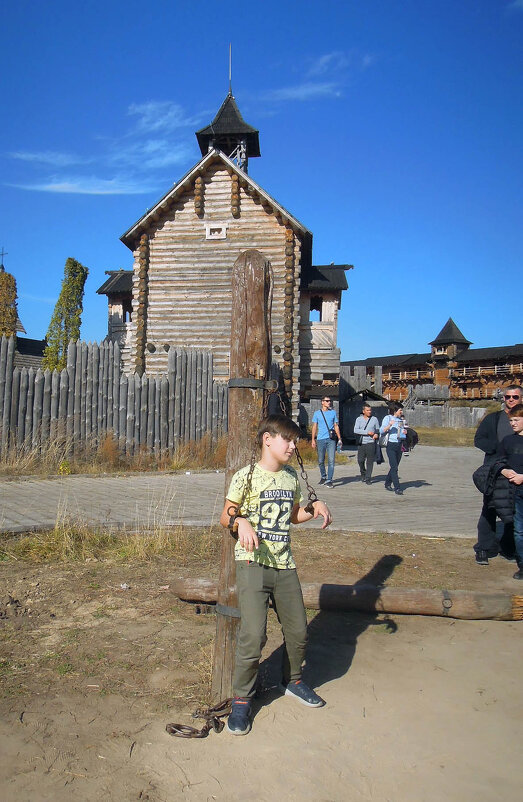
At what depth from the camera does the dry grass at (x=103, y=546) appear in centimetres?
606

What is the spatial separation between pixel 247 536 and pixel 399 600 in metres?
2.21

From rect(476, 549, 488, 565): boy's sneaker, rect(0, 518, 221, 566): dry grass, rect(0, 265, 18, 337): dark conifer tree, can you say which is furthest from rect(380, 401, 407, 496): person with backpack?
rect(0, 265, 18, 337): dark conifer tree

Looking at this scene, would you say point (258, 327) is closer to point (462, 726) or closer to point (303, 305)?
point (462, 726)

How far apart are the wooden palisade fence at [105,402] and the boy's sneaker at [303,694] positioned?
1003 cm

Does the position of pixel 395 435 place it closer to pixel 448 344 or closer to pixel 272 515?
pixel 272 515

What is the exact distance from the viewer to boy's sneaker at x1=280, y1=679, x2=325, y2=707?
3535 millimetres

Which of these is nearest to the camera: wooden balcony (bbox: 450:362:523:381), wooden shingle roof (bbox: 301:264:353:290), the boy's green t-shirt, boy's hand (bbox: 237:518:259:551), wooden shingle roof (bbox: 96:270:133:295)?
boy's hand (bbox: 237:518:259:551)

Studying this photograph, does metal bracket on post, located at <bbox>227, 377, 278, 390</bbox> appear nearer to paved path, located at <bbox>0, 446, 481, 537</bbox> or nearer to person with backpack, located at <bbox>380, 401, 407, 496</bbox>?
paved path, located at <bbox>0, 446, 481, 537</bbox>

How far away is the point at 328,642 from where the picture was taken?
177 inches

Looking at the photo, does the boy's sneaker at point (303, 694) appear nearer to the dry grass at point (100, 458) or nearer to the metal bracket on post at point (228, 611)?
the metal bracket on post at point (228, 611)

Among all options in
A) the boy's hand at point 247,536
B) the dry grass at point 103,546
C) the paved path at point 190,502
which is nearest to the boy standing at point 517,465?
the paved path at point 190,502

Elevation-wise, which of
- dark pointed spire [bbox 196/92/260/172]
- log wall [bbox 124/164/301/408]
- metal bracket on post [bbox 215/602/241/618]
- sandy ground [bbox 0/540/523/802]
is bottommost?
sandy ground [bbox 0/540/523/802]

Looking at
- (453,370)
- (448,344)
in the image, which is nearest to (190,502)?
(453,370)

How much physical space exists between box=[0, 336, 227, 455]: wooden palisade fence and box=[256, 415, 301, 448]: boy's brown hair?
9943mm
